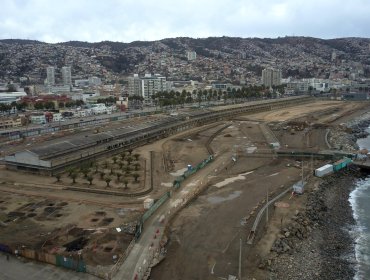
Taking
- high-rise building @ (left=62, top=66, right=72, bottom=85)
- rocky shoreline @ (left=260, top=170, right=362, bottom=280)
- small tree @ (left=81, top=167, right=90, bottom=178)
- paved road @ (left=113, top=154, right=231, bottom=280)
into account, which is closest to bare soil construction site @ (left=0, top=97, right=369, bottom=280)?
small tree @ (left=81, top=167, right=90, bottom=178)

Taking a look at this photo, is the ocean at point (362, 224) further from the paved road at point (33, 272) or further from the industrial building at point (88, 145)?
the industrial building at point (88, 145)

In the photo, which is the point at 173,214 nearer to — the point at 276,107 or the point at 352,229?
the point at 352,229

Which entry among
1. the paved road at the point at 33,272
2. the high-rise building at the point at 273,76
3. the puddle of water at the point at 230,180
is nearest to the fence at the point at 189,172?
the puddle of water at the point at 230,180

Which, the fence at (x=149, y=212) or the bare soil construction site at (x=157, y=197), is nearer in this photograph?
the bare soil construction site at (x=157, y=197)

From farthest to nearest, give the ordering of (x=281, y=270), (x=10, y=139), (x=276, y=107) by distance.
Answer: (x=276, y=107) → (x=10, y=139) → (x=281, y=270)

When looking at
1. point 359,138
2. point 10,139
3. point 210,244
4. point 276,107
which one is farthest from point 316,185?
point 276,107

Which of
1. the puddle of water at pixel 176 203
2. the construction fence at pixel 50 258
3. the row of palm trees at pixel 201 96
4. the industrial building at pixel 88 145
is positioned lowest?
the construction fence at pixel 50 258

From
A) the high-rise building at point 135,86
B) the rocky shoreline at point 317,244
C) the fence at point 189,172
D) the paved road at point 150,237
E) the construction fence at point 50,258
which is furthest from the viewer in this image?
the high-rise building at point 135,86

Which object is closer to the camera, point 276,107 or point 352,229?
point 352,229
